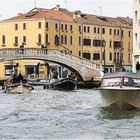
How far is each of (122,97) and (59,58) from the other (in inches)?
878

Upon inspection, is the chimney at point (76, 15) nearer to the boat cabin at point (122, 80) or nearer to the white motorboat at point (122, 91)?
the boat cabin at point (122, 80)

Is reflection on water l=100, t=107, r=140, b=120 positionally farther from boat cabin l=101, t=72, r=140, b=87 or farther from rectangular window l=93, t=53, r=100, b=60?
rectangular window l=93, t=53, r=100, b=60

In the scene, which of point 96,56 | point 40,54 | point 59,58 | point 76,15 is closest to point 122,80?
point 40,54

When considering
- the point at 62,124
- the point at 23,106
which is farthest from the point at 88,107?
the point at 62,124

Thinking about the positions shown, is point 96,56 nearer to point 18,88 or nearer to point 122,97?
point 18,88

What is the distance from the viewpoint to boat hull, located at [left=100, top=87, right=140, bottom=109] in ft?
57.2

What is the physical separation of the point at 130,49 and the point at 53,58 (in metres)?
31.5

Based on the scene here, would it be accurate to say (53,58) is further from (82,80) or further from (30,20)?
(30,20)

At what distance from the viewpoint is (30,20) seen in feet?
194

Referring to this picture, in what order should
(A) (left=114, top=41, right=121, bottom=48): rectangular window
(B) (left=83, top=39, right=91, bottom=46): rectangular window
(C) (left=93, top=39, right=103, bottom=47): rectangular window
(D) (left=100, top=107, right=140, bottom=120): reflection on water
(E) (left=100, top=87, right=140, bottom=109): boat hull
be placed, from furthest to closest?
(A) (left=114, top=41, right=121, bottom=48): rectangular window < (C) (left=93, top=39, right=103, bottom=47): rectangular window < (B) (left=83, top=39, right=91, bottom=46): rectangular window < (E) (left=100, top=87, right=140, bottom=109): boat hull < (D) (left=100, top=107, right=140, bottom=120): reflection on water

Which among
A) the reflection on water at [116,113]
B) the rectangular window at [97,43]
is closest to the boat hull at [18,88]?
the reflection on water at [116,113]

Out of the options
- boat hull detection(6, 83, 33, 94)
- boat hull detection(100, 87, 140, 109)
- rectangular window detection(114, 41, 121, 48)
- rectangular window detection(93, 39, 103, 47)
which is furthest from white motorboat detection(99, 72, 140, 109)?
rectangular window detection(114, 41, 121, 48)

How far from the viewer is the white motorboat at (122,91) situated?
57.3 feet

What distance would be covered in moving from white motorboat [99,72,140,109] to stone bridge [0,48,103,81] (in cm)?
2057
